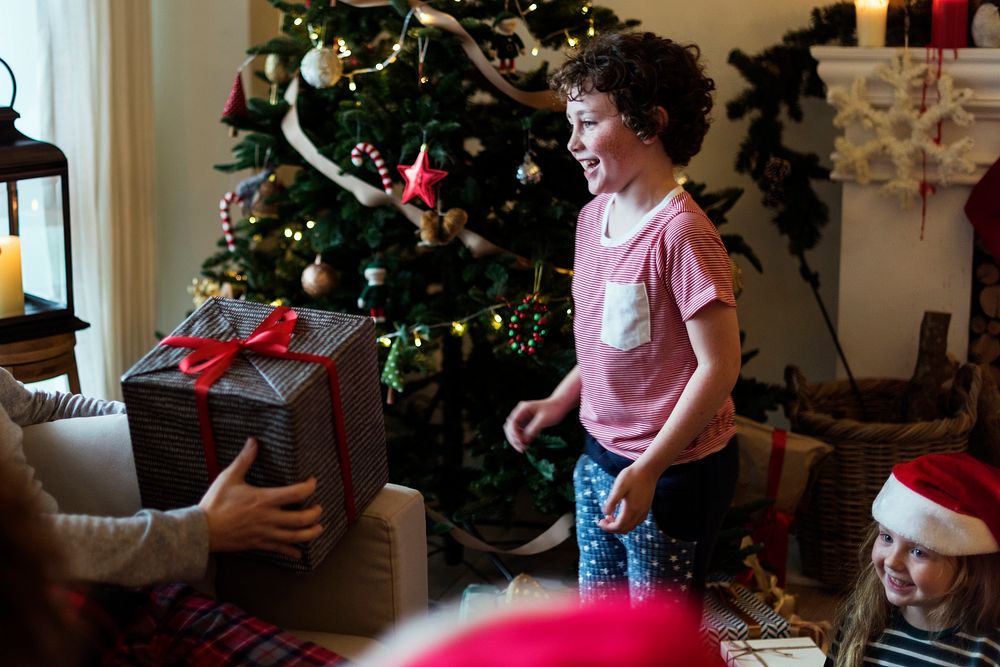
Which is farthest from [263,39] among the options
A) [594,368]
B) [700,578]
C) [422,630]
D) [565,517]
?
[422,630]

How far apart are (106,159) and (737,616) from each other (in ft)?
6.09

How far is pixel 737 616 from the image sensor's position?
2275mm

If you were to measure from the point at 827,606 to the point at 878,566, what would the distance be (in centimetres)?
113

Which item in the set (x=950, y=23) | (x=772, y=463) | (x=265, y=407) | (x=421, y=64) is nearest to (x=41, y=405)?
(x=265, y=407)

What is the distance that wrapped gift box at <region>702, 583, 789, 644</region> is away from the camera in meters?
2.16

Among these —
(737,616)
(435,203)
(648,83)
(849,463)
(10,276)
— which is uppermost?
(648,83)

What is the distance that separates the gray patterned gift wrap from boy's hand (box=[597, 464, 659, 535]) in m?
0.37

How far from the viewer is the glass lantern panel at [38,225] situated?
7.27ft

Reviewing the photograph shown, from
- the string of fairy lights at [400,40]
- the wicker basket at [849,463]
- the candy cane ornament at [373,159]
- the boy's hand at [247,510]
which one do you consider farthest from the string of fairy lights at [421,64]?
the boy's hand at [247,510]

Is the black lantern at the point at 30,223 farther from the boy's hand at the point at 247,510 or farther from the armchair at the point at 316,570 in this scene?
the boy's hand at the point at 247,510

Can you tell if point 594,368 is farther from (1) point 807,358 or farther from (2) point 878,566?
(1) point 807,358

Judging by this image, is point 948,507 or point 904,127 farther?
point 904,127

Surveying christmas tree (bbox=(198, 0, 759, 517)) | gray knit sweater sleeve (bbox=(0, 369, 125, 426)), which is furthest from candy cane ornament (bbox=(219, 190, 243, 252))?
gray knit sweater sleeve (bbox=(0, 369, 125, 426))

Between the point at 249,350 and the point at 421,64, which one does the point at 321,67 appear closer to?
the point at 421,64
